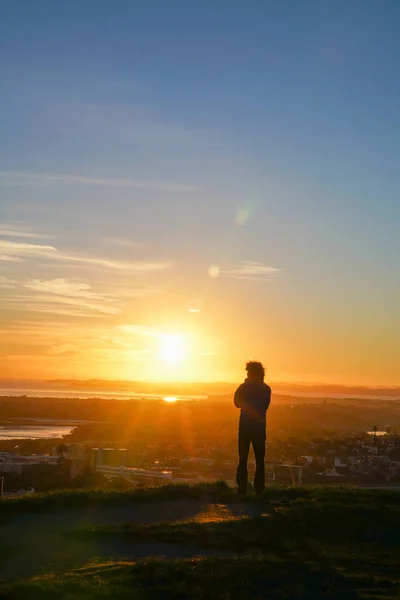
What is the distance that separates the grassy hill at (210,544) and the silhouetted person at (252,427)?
40 cm

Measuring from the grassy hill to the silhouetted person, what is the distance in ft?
1.31

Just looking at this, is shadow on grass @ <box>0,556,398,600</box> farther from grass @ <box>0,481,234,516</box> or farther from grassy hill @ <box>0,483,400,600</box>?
grass @ <box>0,481,234,516</box>

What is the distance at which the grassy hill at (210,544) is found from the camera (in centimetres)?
735

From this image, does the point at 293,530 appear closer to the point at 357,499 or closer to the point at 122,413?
the point at 357,499

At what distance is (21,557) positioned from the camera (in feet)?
28.7

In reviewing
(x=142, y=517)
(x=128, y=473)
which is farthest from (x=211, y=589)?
(x=128, y=473)

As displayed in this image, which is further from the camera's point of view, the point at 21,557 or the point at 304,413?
the point at 304,413

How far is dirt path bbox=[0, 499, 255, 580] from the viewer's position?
8555mm

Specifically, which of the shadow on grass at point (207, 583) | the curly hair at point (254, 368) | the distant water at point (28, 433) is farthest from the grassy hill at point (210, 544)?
the distant water at point (28, 433)

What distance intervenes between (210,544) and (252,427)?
4.05m

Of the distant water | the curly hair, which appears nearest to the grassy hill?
the curly hair

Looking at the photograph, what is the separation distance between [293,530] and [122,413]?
72460 mm

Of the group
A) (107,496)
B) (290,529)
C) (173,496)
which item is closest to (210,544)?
(290,529)

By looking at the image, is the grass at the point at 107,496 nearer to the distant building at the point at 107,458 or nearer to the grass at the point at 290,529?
the grass at the point at 290,529
